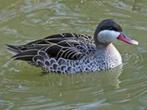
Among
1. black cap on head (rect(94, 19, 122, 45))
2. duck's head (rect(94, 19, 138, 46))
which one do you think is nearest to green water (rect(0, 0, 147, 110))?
duck's head (rect(94, 19, 138, 46))

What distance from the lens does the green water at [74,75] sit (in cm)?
909

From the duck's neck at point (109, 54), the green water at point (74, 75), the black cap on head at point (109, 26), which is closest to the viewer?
the green water at point (74, 75)

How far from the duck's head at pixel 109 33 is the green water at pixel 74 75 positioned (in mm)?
420

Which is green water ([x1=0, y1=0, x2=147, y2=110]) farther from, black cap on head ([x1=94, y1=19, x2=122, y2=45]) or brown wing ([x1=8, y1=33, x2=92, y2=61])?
black cap on head ([x1=94, y1=19, x2=122, y2=45])

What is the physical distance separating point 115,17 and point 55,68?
82.0 inches

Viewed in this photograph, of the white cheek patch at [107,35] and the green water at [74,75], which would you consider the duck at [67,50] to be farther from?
the green water at [74,75]

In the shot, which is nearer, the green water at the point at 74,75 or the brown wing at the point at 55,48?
the green water at the point at 74,75

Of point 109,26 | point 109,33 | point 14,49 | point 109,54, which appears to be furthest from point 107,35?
point 14,49

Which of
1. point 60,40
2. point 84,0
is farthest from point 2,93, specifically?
point 84,0

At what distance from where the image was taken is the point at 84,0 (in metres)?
12.6

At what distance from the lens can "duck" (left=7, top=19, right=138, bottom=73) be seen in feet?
33.3

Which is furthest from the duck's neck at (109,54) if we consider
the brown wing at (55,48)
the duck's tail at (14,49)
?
the duck's tail at (14,49)

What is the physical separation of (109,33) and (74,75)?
32.6 inches

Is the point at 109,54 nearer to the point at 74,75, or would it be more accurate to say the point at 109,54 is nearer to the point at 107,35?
the point at 107,35
